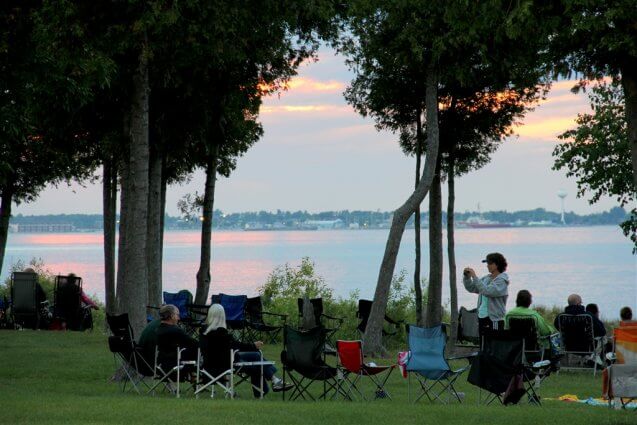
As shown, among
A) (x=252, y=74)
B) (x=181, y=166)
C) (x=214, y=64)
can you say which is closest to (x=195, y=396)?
(x=214, y=64)

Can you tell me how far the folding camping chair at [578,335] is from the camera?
15.5m

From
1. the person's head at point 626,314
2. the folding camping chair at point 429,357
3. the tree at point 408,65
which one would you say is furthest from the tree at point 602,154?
the folding camping chair at point 429,357

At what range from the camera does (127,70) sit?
15.8 metres

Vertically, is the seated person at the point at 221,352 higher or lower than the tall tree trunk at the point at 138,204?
lower

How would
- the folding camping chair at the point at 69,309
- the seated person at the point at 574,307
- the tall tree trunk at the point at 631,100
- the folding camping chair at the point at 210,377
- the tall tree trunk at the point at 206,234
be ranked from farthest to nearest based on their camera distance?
1. the tall tree trunk at the point at 206,234
2. the folding camping chair at the point at 69,309
3. the seated person at the point at 574,307
4. the folding camping chair at the point at 210,377
5. the tall tree trunk at the point at 631,100

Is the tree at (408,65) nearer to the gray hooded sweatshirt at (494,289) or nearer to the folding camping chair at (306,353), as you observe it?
the gray hooded sweatshirt at (494,289)

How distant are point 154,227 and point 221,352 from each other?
896 centimetres

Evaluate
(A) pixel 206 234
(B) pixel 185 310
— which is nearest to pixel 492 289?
(B) pixel 185 310

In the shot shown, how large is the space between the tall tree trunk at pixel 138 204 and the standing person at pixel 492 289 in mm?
3904

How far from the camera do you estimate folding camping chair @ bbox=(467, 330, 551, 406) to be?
11305mm

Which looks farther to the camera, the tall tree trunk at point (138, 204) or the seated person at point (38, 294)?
the seated person at point (38, 294)

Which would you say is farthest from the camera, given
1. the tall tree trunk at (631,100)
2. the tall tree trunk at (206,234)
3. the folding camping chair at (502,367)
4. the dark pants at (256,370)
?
the tall tree trunk at (206,234)

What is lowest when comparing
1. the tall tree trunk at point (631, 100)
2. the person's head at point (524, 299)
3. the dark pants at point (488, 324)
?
the dark pants at point (488, 324)

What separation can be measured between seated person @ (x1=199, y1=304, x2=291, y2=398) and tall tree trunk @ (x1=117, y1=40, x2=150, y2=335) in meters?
1.90
